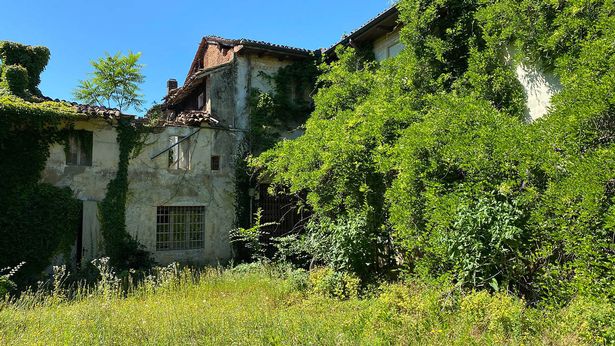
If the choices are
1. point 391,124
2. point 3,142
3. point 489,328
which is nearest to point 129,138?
point 3,142

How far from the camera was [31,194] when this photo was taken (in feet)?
41.1

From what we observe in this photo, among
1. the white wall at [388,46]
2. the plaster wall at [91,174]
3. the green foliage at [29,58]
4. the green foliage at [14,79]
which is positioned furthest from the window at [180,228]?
the white wall at [388,46]

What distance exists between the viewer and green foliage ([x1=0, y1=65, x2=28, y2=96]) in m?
13.7

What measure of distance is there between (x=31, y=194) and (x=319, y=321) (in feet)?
34.1

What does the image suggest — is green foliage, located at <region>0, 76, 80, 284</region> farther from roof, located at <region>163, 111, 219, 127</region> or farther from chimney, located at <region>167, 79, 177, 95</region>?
chimney, located at <region>167, 79, 177, 95</region>

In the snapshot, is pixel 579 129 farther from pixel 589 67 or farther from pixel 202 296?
pixel 202 296

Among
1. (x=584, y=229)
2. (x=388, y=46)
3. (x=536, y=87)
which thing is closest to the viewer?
(x=584, y=229)

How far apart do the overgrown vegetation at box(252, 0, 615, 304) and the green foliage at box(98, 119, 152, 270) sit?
534cm

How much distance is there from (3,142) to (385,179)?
10867mm

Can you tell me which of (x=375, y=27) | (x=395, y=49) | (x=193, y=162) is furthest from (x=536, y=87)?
(x=193, y=162)

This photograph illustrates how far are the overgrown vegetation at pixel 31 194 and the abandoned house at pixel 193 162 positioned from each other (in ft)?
1.25

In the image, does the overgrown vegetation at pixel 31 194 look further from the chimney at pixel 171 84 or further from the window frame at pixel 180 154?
the chimney at pixel 171 84

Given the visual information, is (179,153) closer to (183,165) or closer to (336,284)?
(183,165)

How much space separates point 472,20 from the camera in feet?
35.0
